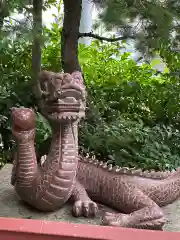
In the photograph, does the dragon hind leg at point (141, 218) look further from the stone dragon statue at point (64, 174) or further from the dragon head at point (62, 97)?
the dragon head at point (62, 97)

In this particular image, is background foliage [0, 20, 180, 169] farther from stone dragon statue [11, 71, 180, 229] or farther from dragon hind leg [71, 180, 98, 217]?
dragon hind leg [71, 180, 98, 217]

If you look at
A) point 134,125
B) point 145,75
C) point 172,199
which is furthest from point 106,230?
point 145,75

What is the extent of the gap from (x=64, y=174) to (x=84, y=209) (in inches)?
4.8

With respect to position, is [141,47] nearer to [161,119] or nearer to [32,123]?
[161,119]

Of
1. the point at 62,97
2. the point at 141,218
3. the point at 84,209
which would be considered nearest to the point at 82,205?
the point at 84,209

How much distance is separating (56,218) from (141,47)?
104cm

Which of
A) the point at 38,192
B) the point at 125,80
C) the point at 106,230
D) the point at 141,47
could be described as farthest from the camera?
the point at 125,80

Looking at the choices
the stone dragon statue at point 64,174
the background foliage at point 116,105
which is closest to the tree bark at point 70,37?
the background foliage at point 116,105

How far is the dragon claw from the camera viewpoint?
1.24 m

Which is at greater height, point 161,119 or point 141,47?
point 141,47

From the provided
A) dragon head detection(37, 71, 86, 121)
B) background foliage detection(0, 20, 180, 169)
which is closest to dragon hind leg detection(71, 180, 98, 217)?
dragon head detection(37, 71, 86, 121)

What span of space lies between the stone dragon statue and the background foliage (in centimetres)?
41

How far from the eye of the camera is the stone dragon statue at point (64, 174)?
4.01 ft

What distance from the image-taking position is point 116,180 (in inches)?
50.6
